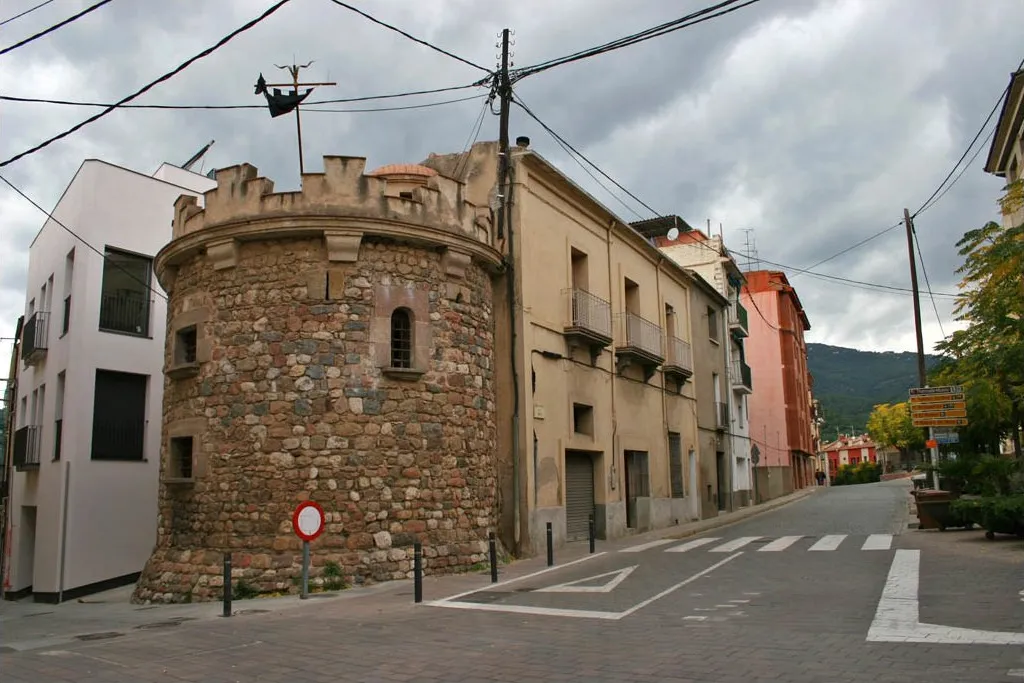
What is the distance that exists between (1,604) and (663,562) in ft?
54.1

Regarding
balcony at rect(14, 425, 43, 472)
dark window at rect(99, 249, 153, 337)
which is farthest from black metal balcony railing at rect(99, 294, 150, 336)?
balcony at rect(14, 425, 43, 472)

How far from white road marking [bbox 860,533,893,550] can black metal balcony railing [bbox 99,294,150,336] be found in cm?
1712

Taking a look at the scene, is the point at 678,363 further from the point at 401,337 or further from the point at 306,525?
the point at 306,525

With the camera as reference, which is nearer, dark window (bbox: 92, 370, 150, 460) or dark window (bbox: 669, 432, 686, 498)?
dark window (bbox: 92, 370, 150, 460)

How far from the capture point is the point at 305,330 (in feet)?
44.6

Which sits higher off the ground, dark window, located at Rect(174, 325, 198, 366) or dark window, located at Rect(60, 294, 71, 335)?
dark window, located at Rect(60, 294, 71, 335)

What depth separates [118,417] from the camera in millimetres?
19969

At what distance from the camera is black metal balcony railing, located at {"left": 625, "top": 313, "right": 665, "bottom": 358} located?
21663mm

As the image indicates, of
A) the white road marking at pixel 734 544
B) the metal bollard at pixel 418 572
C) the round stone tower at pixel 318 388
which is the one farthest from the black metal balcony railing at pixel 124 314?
the white road marking at pixel 734 544

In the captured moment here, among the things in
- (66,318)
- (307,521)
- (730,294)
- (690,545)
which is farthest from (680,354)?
(66,318)

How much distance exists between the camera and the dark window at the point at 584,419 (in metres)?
19.5

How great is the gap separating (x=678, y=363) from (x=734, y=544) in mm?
8975

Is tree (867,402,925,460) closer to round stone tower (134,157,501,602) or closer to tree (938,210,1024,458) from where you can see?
tree (938,210,1024,458)

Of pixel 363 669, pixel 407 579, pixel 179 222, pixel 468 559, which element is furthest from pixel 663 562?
pixel 179 222
